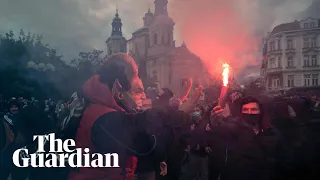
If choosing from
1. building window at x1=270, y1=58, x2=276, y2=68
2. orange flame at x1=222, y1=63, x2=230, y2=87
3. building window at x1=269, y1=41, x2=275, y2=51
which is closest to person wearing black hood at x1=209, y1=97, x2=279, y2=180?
orange flame at x1=222, y1=63, x2=230, y2=87

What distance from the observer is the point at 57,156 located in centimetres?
294

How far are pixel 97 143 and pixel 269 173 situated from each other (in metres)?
1.78

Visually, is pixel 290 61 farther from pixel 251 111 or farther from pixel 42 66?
pixel 42 66

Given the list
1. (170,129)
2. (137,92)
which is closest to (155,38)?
(137,92)

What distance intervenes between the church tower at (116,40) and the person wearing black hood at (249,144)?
1.16 meters

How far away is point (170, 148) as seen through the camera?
3.18 meters

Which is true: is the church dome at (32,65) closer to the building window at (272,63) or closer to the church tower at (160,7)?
the church tower at (160,7)

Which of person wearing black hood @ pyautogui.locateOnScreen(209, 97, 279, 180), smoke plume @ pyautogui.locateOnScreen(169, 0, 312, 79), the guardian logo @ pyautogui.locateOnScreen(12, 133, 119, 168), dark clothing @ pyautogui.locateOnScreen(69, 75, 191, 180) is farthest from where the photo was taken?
smoke plume @ pyautogui.locateOnScreen(169, 0, 312, 79)

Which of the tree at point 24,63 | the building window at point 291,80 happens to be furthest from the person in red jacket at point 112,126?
the building window at point 291,80

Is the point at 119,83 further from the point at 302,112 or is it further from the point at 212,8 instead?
the point at 302,112

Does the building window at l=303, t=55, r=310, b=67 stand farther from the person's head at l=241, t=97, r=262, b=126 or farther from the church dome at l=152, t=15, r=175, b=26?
the church dome at l=152, t=15, r=175, b=26

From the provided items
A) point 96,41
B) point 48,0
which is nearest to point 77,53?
point 96,41

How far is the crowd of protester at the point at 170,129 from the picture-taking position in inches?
91.0

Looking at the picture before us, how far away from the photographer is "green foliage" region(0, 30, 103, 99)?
315cm
